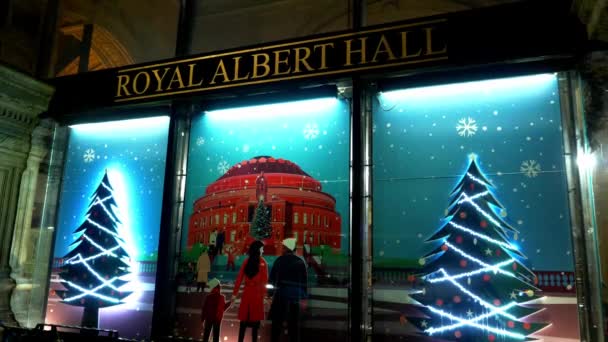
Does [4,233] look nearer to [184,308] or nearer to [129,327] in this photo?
[129,327]

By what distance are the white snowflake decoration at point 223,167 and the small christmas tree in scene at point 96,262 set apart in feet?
5.65

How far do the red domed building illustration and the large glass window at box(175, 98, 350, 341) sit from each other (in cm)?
1

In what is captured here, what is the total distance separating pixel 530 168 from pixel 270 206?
306 cm

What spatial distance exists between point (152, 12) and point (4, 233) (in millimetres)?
3982

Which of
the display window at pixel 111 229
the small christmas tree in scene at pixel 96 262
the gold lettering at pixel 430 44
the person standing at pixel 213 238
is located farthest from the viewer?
the small christmas tree in scene at pixel 96 262

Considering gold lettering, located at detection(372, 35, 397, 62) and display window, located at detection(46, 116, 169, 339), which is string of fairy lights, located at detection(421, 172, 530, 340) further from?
display window, located at detection(46, 116, 169, 339)

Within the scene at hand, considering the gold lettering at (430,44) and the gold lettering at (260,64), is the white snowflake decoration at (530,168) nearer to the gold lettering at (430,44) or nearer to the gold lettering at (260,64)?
the gold lettering at (430,44)

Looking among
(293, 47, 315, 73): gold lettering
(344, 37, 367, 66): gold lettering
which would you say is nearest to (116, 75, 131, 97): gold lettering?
(293, 47, 315, 73): gold lettering

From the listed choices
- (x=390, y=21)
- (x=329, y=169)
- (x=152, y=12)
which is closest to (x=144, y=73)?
(x=152, y=12)

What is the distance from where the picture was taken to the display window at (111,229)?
6430 millimetres

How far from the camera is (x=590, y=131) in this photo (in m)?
4.78

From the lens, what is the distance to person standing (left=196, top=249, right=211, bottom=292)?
20.0ft

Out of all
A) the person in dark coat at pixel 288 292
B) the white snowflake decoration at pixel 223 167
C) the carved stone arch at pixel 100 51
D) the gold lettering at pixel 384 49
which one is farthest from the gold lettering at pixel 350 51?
the carved stone arch at pixel 100 51

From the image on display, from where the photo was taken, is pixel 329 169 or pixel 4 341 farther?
pixel 4 341
